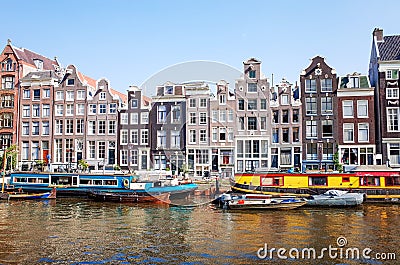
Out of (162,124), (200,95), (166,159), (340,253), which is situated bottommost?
(340,253)

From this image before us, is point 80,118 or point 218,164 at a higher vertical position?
point 80,118

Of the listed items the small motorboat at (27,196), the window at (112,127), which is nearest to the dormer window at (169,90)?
the window at (112,127)

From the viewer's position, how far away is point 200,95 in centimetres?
5528

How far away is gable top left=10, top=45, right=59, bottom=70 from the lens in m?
62.6

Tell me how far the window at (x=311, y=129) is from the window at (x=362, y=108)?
5378 mm

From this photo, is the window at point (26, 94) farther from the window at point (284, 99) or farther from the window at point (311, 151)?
the window at point (311, 151)

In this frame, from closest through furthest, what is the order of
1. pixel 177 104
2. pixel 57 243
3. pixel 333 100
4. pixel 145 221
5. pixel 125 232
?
pixel 57 243 → pixel 125 232 → pixel 145 221 → pixel 333 100 → pixel 177 104

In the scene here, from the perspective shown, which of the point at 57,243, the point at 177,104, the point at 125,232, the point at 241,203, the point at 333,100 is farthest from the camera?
the point at 177,104

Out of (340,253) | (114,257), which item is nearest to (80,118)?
(114,257)

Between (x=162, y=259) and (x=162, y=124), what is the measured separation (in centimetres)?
3931

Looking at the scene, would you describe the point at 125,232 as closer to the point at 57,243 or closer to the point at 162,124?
the point at 57,243

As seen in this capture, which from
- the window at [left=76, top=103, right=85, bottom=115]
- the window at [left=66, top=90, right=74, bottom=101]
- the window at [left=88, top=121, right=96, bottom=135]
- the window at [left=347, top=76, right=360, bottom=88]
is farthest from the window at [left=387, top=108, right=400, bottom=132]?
the window at [left=66, top=90, right=74, bottom=101]

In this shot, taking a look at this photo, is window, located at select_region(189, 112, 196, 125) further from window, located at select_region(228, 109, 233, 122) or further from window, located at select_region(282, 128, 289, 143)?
window, located at select_region(282, 128, 289, 143)

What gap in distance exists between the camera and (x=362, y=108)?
5150 cm
